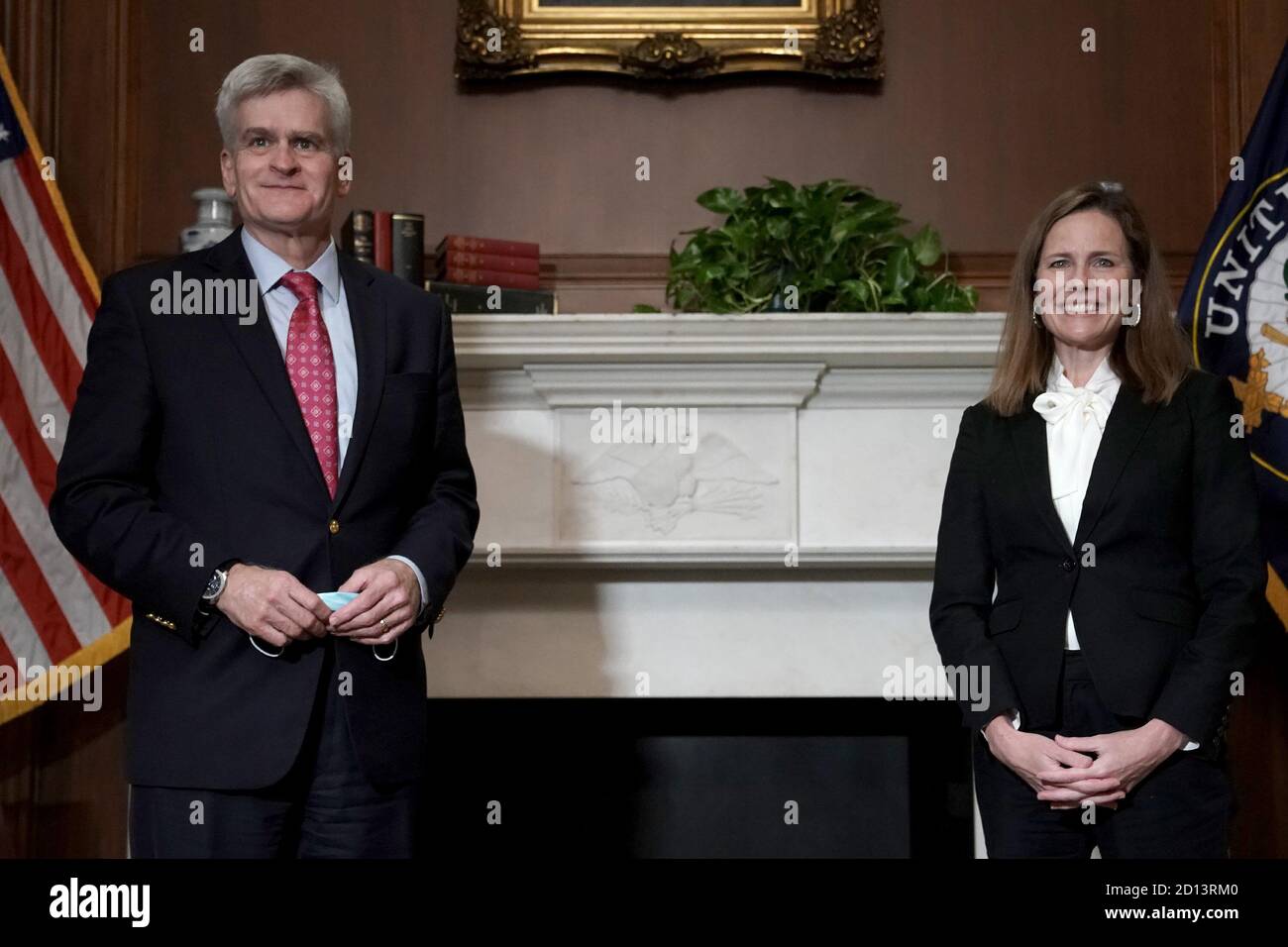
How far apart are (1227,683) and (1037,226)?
82 cm

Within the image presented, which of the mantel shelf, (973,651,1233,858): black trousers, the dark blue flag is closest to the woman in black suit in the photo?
(973,651,1233,858): black trousers

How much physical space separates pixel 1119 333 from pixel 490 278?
1.57 m

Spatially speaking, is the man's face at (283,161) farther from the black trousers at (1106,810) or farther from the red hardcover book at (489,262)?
the black trousers at (1106,810)

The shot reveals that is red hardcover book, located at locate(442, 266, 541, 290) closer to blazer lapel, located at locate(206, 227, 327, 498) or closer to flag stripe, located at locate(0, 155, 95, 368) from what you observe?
flag stripe, located at locate(0, 155, 95, 368)

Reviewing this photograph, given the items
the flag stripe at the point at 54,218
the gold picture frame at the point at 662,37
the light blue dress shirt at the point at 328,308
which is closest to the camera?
the light blue dress shirt at the point at 328,308

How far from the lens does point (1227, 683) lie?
216cm

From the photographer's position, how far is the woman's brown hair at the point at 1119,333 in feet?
7.81

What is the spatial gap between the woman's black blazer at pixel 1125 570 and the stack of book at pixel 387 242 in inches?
63.5

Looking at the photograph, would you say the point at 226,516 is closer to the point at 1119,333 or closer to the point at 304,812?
the point at 304,812

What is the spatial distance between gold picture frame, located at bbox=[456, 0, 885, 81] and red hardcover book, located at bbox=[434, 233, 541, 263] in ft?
1.89

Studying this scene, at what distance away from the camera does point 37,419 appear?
11.3 feet

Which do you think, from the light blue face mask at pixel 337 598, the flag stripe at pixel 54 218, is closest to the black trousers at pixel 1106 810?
the light blue face mask at pixel 337 598

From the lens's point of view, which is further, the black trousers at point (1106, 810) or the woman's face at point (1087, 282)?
the woman's face at point (1087, 282)
